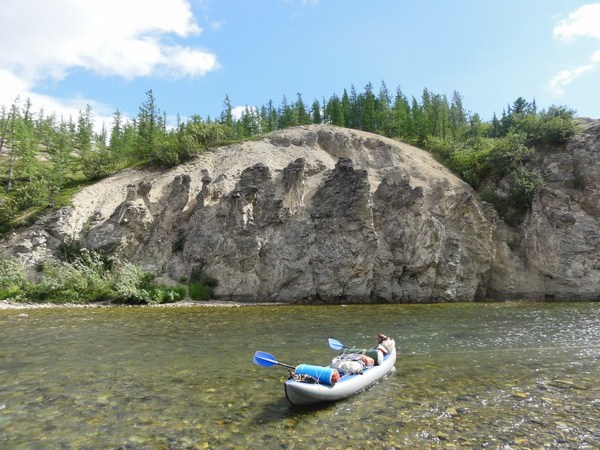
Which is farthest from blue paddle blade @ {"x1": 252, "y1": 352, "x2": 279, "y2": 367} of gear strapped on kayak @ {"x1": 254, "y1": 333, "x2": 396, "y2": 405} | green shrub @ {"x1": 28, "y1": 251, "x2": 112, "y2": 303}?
green shrub @ {"x1": 28, "y1": 251, "x2": 112, "y2": 303}

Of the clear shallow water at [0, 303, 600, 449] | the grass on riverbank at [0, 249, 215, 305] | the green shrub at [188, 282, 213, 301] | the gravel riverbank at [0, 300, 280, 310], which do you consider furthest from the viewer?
the green shrub at [188, 282, 213, 301]

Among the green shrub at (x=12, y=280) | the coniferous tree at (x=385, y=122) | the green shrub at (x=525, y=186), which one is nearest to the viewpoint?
A: the green shrub at (x=12, y=280)

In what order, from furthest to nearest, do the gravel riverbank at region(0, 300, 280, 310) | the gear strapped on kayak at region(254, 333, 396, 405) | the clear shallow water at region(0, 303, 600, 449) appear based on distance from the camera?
1. the gravel riverbank at region(0, 300, 280, 310)
2. the gear strapped on kayak at region(254, 333, 396, 405)
3. the clear shallow water at region(0, 303, 600, 449)

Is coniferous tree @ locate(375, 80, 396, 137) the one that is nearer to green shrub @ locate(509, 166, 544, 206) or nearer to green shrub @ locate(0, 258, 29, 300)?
green shrub @ locate(509, 166, 544, 206)

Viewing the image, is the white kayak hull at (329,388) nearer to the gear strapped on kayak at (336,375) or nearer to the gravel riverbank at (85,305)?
the gear strapped on kayak at (336,375)

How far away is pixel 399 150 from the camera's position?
201ft

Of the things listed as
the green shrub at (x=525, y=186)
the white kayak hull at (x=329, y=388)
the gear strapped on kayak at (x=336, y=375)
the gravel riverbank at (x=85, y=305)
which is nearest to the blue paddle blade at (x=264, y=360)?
the gear strapped on kayak at (x=336, y=375)

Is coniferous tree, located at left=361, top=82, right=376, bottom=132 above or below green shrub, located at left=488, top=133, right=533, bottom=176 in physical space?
above

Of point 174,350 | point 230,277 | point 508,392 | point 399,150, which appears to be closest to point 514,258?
point 399,150

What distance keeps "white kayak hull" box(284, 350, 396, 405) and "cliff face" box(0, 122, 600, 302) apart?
24874mm

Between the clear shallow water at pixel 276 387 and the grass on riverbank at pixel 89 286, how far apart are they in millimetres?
8752

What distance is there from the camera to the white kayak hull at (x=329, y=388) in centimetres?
1152

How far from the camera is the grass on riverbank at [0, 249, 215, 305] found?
34406mm

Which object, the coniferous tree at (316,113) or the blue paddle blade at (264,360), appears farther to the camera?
the coniferous tree at (316,113)
